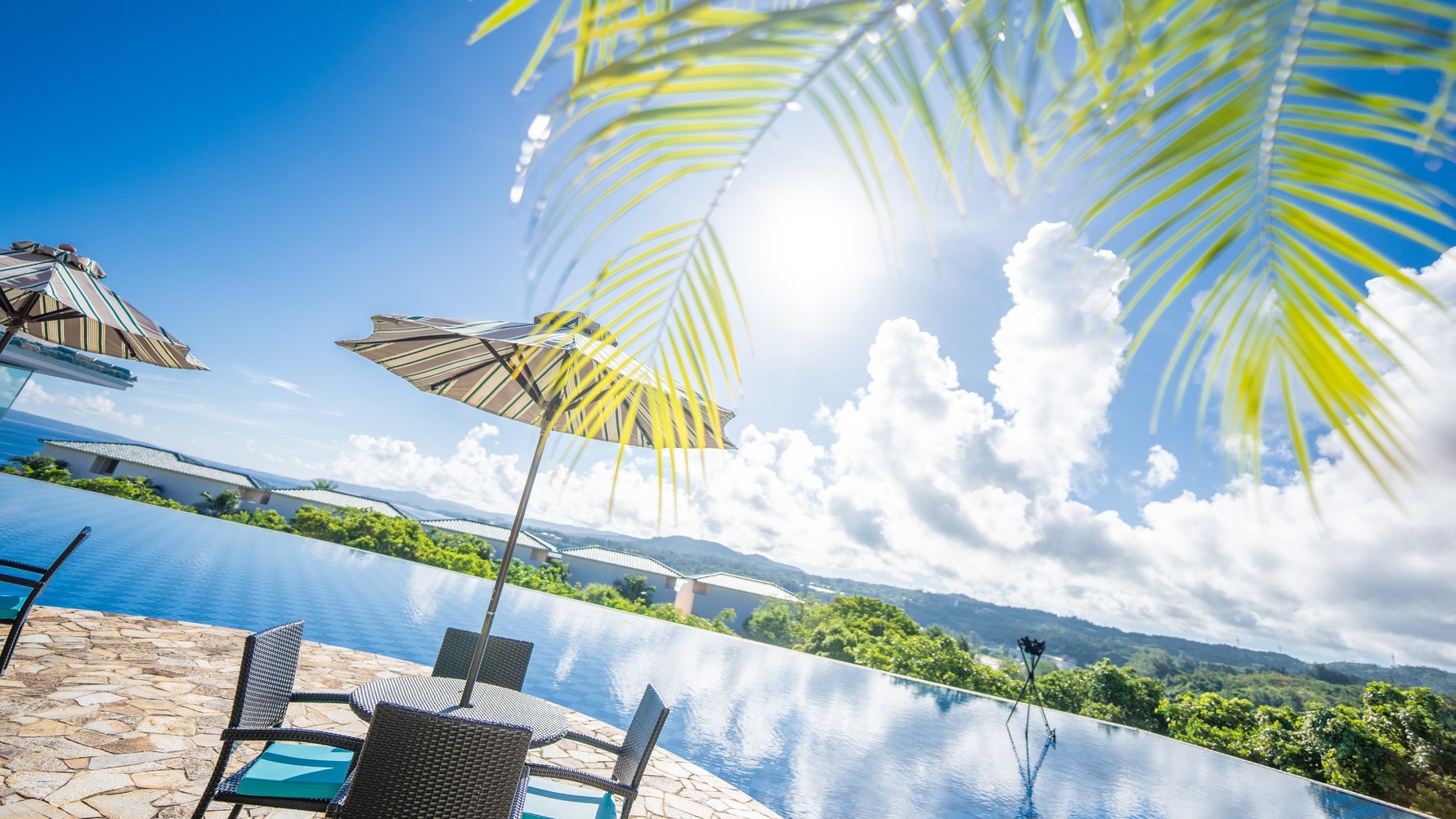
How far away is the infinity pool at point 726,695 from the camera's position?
7.09 m

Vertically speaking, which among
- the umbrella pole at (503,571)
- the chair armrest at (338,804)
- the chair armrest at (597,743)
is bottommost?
the chair armrest at (597,743)

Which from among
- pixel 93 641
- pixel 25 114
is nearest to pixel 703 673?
pixel 93 641

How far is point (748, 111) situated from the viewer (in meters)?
0.72

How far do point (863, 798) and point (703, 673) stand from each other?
6270mm

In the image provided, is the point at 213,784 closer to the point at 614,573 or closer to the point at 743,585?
the point at 614,573

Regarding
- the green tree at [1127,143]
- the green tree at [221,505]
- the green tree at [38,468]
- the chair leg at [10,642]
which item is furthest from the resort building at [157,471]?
the green tree at [1127,143]

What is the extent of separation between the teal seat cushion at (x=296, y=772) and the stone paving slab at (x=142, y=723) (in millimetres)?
430

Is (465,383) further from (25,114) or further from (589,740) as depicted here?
(25,114)

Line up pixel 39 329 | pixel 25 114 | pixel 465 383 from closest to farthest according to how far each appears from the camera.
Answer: pixel 465 383 → pixel 39 329 → pixel 25 114

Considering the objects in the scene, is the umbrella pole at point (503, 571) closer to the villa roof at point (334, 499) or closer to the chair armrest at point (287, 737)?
the chair armrest at point (287, 737)

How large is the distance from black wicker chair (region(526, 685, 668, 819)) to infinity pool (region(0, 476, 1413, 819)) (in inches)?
120

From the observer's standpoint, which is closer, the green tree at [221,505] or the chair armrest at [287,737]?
the chair armrest at [287,737]

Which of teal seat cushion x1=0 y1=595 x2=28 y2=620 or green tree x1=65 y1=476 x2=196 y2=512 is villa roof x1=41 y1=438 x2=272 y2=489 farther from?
teal seat cushion x1=0 y1=595 x2=28 y2=620

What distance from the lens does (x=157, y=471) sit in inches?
1037
